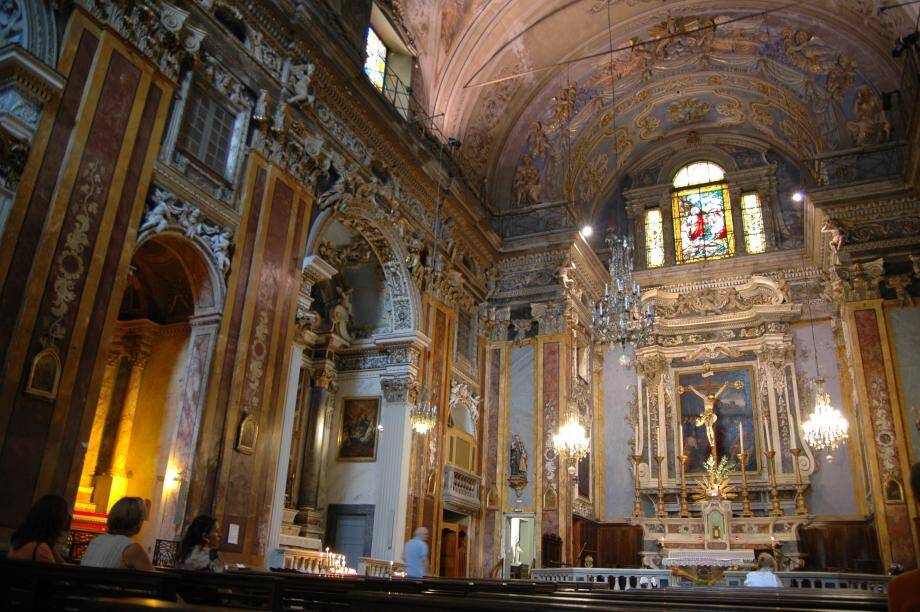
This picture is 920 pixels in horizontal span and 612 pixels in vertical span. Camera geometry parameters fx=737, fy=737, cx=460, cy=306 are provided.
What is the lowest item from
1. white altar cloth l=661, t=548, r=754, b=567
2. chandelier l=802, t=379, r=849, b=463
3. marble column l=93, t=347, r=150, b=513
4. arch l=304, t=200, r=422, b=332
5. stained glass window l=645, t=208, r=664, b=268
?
white altar cloth l=661, t=548, r=754, b=567

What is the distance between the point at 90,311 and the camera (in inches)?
294

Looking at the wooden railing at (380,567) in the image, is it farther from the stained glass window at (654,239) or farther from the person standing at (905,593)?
the stained glass window at (654,239)

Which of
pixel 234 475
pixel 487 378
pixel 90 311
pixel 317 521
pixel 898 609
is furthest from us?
pixel 487 378

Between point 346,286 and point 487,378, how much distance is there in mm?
4174

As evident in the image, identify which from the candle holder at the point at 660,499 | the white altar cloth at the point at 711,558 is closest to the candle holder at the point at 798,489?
the white altar cloth at the point at 711,558

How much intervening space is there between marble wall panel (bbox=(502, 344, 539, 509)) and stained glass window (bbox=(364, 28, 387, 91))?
21.8 ft

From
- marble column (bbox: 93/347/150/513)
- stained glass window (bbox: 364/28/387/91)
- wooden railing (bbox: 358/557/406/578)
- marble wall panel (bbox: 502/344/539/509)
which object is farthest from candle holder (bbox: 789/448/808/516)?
marble column (bbox: 93/347/150/513)

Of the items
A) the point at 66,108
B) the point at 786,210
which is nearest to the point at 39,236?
the point at 66,108

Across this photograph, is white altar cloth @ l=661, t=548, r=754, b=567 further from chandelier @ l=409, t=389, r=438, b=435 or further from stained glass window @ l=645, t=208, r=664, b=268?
stained glass window @ l=645, t=208, r=664, b=268

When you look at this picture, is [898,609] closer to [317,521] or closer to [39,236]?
[39,236]

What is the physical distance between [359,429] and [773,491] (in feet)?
31.8

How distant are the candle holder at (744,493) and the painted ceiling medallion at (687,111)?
8.84 meters

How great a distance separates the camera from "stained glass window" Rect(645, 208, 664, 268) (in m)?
20.4

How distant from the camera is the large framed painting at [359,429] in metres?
13.9
